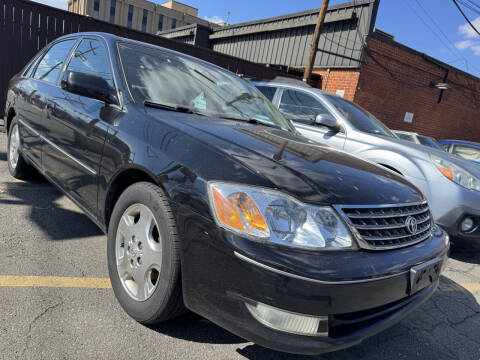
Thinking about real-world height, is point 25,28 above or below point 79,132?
above

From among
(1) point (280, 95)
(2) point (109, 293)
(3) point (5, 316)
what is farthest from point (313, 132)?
(3) point (5, 316)

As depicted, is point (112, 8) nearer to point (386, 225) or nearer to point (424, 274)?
point (386, 225)

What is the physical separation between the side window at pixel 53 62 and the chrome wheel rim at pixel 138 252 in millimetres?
1887

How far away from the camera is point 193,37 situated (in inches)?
722

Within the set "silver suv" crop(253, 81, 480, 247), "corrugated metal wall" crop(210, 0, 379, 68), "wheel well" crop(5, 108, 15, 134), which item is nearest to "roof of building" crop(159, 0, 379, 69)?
"corrugated metal wall" crop(210, 0, 379, 68)

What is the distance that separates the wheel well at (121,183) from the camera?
1.99 m

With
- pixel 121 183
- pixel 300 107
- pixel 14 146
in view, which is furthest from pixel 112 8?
pixel 121 183

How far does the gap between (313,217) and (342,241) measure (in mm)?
163

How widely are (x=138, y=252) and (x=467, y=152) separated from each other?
368 inches

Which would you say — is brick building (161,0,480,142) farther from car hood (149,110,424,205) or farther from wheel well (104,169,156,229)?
wheel well (104,169,156,229)

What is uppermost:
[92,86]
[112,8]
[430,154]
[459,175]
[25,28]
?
[112,8]

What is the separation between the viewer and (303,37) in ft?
43.2

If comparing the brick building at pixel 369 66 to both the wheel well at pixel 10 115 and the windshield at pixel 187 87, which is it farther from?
the windshield at pixel 187 87

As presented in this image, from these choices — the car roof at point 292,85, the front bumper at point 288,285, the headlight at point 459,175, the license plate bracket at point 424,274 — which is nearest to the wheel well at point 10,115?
the car roof at point 292,85
